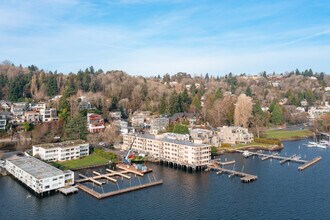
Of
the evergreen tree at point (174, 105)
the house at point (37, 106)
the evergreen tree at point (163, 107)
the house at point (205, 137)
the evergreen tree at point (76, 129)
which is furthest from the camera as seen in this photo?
the evergreen tree at point (163, 107)

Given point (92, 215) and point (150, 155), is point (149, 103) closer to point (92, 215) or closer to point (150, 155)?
point (150, 155)

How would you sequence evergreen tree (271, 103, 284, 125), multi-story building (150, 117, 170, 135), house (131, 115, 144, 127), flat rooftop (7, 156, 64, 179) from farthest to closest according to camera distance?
evergreen tree (271, 103, 284, 125) < house (131, 115, 144, 127) < multi-story building (150, 117, 170, 135) < flat rooftop (7, 156, 64, 179)

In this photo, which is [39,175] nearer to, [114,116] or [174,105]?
[114,116]

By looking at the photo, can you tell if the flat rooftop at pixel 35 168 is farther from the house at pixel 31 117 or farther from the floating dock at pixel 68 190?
the house at pixel 31 117

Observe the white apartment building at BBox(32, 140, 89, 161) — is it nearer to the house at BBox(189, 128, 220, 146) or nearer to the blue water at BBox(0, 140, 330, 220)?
the blue water at BBox(0, 140, 330, 220)

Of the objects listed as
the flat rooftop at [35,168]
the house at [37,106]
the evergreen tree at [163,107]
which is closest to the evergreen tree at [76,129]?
the house at [37,106]

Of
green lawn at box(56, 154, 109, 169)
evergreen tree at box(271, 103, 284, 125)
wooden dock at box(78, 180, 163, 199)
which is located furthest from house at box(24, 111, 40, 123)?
evergreen tree at box(271, 103, 284, 125)
